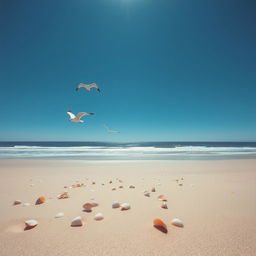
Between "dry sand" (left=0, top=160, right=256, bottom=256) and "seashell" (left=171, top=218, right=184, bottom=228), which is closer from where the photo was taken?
"dry sand" (left=0, top=160, right=256, bottom=256)

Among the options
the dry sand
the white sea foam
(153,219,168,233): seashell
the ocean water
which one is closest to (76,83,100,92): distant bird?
the dry sand

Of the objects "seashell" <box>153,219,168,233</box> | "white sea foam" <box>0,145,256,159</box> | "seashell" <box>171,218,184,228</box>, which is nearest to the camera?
"seashell" <box>153,219,168,233</box>

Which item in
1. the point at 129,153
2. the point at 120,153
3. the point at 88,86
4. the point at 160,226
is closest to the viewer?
the point at 160,226

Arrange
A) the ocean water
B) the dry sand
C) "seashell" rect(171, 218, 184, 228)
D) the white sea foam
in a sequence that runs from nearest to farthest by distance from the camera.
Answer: the dry sand
"seashell" rect(171, 218, 184, 228)
the ocean water
the white sea foam

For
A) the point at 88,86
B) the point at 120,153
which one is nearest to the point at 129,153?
the point at 120,153

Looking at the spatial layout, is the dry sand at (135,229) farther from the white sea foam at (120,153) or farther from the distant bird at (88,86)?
the white sea foam at (120,153)

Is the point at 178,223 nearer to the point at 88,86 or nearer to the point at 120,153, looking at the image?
the point at 88,86

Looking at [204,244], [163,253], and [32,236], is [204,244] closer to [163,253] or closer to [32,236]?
[163,253]

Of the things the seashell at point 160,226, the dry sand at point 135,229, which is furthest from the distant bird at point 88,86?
the seashell at point 160,226

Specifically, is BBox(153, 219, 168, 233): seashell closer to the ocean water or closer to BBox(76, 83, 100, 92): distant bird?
BBox(76, 83, 100, 92): distant bird

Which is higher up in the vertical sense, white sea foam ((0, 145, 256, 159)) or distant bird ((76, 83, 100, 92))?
distant bird ((76, 83, 100, 92))

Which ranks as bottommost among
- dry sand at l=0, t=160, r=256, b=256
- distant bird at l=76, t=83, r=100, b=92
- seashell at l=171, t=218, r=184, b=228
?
dry sand at l=0, t=160, r=256, b=256

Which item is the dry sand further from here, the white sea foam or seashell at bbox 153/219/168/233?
the white sea foam

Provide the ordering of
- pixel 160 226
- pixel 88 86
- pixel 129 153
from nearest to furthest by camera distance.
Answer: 1. pixel 160 226
2. pixel 88 86
3. pixel 129 153
